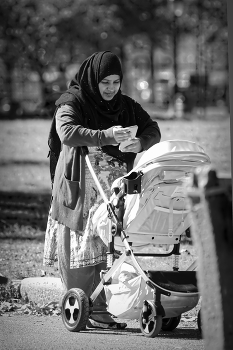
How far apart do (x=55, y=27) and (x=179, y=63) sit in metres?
1.04

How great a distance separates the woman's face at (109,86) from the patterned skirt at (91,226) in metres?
0.31

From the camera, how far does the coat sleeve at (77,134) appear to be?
Answer: 354 cm

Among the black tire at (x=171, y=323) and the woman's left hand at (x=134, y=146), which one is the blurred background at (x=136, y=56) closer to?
→ the woman's left hand at (x=134, y=146)

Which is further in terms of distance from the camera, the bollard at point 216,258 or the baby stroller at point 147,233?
the baby stroller at point 147,233

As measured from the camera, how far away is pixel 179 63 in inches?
202

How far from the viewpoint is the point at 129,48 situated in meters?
5.32

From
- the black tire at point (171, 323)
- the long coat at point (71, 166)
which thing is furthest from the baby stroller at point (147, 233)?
the black tire at point (171, 323)

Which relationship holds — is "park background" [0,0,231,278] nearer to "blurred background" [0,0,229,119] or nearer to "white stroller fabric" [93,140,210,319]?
"blurred background" [0,0,229,119]

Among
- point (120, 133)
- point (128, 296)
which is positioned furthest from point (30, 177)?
point (128, 296)

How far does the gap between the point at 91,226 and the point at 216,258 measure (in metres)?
2.04

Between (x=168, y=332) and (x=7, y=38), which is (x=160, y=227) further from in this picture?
(x=7, y=38)

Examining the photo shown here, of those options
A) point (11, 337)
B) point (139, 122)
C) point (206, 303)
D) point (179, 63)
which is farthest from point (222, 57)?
point (206, 303)

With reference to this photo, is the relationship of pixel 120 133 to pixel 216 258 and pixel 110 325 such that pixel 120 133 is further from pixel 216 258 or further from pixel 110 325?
pixel 216 258

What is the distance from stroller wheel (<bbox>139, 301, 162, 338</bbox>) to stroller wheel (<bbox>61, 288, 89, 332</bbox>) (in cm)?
34
